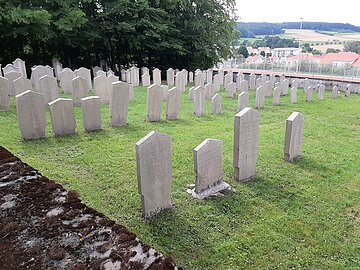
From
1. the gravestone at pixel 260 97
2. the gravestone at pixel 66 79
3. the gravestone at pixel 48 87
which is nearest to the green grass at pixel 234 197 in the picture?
the gravestone at pixel 48 87

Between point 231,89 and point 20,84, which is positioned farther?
point 231,89

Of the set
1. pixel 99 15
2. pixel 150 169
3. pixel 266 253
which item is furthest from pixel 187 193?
pixel 99 15

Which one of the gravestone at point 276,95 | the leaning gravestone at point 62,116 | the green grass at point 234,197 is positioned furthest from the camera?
the gravestone at point 276,95

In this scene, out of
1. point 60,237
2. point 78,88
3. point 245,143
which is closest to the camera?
point 60,237

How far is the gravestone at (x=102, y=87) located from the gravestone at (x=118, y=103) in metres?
3.18

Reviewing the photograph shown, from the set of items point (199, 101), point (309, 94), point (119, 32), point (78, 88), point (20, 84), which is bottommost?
point (309, 94)

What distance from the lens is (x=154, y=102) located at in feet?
30.3

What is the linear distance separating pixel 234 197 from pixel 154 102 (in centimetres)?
503

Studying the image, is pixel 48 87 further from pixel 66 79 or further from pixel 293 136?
pixel 293 136

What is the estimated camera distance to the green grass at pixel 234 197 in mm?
3535

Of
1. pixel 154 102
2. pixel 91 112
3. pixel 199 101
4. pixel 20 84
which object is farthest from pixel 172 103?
pixel 20 84

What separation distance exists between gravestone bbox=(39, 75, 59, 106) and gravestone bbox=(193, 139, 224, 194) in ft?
24.0

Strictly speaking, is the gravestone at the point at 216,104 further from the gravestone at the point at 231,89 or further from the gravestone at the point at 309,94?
the gravestone at the point at 309,94

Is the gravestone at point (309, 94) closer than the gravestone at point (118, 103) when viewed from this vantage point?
No
